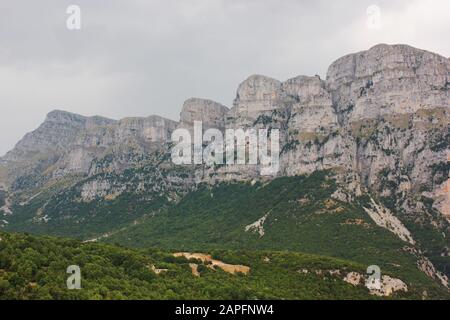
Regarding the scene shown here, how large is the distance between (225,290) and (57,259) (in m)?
25.8

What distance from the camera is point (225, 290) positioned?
306ft

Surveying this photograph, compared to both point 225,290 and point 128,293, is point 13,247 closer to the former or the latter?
point 128,293

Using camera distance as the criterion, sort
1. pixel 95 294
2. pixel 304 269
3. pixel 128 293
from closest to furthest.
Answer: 1. pixel 95 294
2. pixel 128 293
3. pixel 304 269

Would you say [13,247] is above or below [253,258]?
above

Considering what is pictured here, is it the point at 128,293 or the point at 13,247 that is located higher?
the point at 13,247
